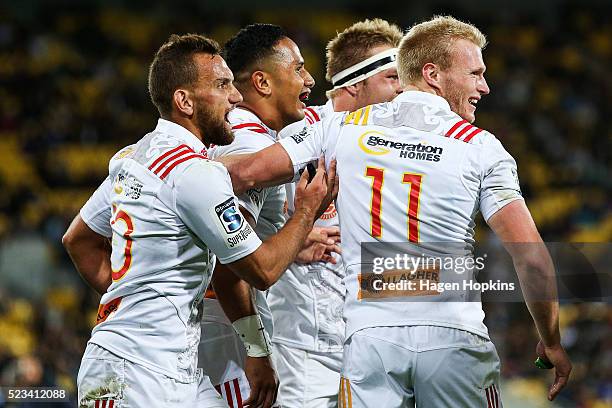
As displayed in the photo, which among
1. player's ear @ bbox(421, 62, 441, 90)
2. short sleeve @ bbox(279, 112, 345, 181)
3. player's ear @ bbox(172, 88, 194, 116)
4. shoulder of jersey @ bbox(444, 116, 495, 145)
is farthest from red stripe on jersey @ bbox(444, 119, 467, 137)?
player's ear @ bbox(172, 88, 194, 116)

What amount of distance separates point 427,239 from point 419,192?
20 centimetres

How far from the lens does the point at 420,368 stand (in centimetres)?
391

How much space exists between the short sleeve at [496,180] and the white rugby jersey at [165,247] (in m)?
0.98

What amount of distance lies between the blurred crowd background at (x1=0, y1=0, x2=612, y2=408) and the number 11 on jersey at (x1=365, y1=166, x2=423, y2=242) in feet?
16.3

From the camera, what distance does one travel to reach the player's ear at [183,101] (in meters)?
4.39

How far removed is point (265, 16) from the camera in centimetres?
2012

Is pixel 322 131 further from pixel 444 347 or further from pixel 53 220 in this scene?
pixel 53 220

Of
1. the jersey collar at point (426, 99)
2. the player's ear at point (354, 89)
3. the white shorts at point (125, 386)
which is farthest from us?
the player's ear at point (354, 89)

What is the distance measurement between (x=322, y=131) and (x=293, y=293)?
120cm

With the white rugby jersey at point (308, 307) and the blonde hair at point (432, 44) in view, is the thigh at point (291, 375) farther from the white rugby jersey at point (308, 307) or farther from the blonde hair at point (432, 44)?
the blonde hair at point (432, 44)

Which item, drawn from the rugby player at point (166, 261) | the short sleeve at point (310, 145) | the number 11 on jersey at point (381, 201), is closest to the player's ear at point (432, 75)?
the short sleeve at point (310, 145)

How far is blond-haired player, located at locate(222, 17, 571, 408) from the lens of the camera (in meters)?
3.93

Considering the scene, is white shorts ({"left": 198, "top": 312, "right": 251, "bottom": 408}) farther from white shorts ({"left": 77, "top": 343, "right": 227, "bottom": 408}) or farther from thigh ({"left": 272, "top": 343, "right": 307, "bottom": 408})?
white shorts ({"left": 77, "top": 343, "right": 227, "bottom": 408})

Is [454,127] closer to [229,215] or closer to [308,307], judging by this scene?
[229,215]
